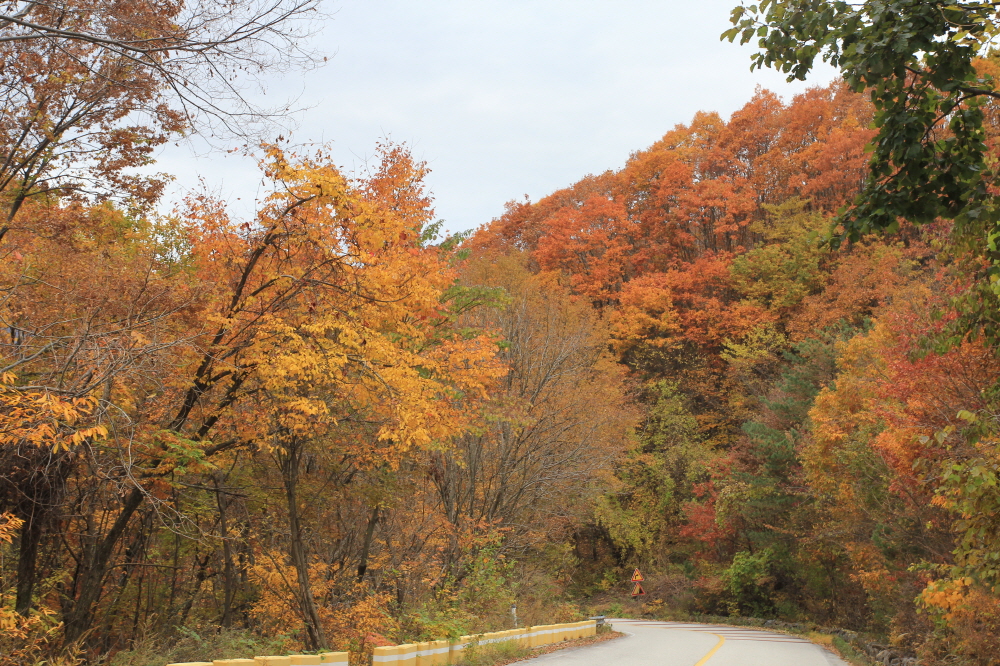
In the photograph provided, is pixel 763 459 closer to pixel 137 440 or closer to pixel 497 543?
pixel 497 543

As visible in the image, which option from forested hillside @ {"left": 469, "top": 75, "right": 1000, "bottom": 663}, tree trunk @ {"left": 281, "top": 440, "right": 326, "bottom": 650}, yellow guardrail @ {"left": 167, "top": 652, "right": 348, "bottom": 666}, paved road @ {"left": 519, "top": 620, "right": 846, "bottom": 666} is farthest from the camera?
forested hillside @ {"left": 469, "top": 75, "right": 1000, "bottom": 663}

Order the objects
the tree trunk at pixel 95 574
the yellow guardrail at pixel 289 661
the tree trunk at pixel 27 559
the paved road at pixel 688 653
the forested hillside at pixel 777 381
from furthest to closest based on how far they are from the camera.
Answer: the forested hillside at pixel 777 381, the paved road at pixel 688 653, the tree trunk at pixel 95 574, the tree trunk at pixel 27 559, the yellow guardrail at pixel 289 661

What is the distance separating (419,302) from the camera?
481 inches

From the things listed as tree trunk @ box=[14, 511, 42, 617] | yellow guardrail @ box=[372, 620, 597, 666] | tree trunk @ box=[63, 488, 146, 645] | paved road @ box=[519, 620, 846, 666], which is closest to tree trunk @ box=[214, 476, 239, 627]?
tree trunk @ box=[63, 488, 146, 645]

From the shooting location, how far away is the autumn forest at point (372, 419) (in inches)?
267

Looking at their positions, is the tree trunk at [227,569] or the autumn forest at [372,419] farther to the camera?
the tree trunk at [227,569]

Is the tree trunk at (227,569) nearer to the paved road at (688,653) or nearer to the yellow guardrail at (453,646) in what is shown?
the yellow guardrail at (453,646)

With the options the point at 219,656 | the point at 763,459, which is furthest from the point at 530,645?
the point at 763,459

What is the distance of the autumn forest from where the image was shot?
678cm

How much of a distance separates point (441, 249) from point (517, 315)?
3912mm

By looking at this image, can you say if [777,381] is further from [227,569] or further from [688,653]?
[227,569]

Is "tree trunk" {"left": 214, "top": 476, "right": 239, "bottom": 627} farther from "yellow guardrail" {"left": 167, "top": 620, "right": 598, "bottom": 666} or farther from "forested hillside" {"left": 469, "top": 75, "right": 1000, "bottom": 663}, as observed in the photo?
"forested hillside" {"left": 469, "top": 75, "right": 1000, "bottom": 663}

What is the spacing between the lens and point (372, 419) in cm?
1282

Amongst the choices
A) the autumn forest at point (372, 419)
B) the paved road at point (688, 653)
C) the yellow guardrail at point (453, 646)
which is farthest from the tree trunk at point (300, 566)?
the paved road at point (688, 653)
